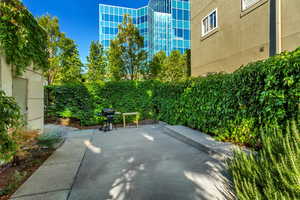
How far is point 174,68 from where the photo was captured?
1831 centimetres

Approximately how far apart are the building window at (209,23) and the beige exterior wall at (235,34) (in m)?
0.23

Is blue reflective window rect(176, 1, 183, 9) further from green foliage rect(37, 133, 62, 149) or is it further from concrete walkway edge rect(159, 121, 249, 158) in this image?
green foliage rect(37, 133, 62, 149)

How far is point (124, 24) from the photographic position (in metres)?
12.2

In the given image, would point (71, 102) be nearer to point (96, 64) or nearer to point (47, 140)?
point (47, 140)

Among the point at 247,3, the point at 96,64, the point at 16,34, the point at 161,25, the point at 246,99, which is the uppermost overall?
the point at 161,25

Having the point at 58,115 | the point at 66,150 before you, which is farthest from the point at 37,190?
the point at 58,115

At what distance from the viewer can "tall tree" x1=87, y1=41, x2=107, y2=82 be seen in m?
15.8

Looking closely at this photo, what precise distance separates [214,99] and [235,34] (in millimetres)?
4326

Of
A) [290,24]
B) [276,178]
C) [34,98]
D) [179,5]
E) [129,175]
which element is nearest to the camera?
[276,178]

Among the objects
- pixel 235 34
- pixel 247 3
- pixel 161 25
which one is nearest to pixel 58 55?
pixel 235 34

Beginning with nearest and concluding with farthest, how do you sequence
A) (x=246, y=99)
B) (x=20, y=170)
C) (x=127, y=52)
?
(x=20, y=170)
(x=246, y=99)
(x=127, y=52)

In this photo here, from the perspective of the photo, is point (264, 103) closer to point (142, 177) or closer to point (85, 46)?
point (142, 177)

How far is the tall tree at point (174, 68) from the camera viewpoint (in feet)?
60.0

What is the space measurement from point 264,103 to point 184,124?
13.5 ft
